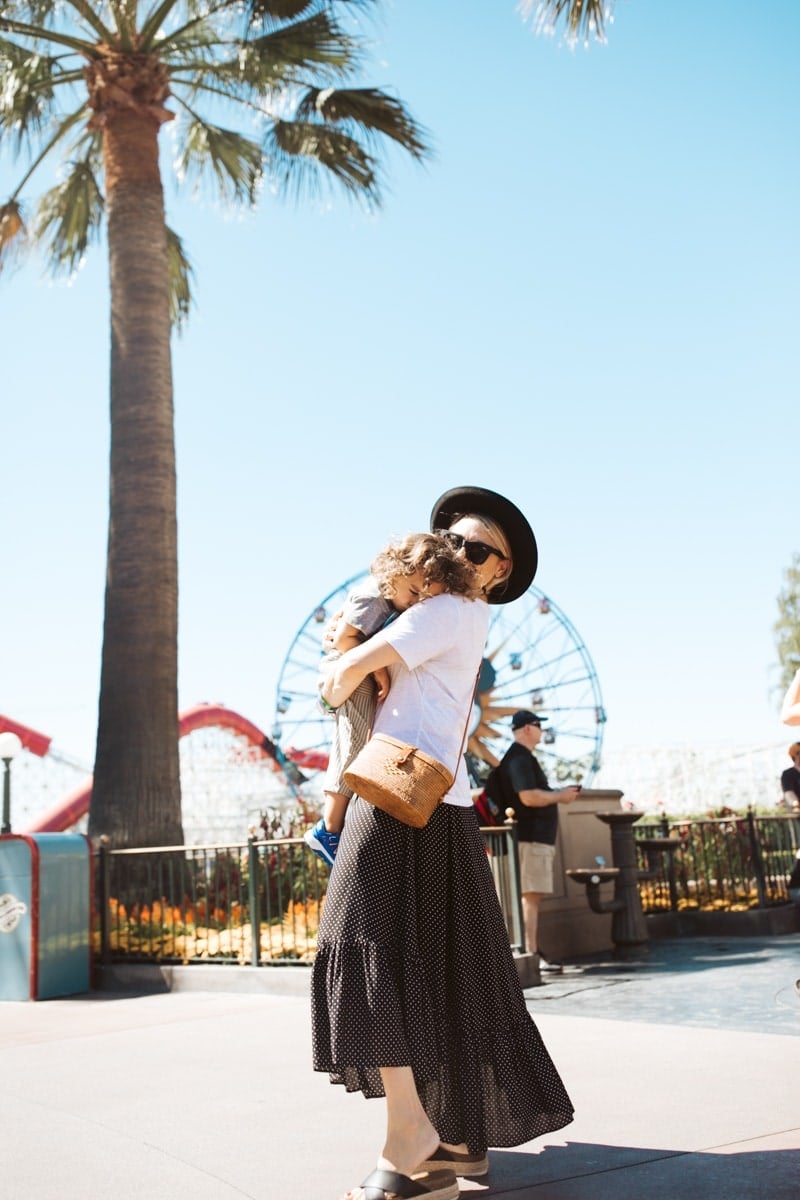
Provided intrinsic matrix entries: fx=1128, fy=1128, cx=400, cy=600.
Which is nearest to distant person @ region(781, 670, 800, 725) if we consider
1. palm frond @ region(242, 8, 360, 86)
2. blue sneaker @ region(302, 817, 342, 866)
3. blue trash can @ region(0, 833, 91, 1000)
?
blue sneaker @ region(302, 817, 342, 866)

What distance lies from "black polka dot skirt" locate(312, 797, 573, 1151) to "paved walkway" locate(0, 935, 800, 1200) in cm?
22

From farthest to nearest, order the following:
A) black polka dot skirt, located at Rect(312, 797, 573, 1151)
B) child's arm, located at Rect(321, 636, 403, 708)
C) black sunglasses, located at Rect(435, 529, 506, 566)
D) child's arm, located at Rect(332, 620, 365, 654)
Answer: black sunglasses, located at Rect(435, 529, 506, 566), child's arm, located at Rect(332, 620, 365, 654), child's arm, located at Rect(321, 636, 403, 708), black polka dot skirt, located at Rect(312, 797, 573, 1151)

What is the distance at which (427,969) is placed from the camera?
2.76m

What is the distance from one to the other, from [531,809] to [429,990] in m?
4.83

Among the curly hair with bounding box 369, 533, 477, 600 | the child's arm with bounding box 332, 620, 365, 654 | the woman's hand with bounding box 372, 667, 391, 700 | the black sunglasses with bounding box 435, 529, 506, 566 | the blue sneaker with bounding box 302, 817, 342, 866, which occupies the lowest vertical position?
the blue sneaker with bounding box 302, 817, 342, 866

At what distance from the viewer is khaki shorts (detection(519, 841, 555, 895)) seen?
7.24 metres

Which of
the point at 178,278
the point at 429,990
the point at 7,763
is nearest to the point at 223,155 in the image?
the point at 178,278

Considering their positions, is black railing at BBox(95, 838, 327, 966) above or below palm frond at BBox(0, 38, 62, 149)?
below

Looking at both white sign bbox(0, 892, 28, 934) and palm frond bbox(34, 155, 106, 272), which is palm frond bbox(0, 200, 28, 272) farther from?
white sign bbox(0, 892, 28, 934)

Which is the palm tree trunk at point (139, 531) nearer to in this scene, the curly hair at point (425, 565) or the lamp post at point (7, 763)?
the lamp post at point (7, 763)

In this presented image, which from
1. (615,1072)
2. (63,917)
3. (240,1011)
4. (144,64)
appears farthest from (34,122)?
(615,1072)

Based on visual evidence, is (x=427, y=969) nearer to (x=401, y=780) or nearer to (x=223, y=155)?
(x=401, y=780)

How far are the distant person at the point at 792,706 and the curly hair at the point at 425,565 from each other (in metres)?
0.84

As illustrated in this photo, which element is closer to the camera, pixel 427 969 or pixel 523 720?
pixel 427 969
